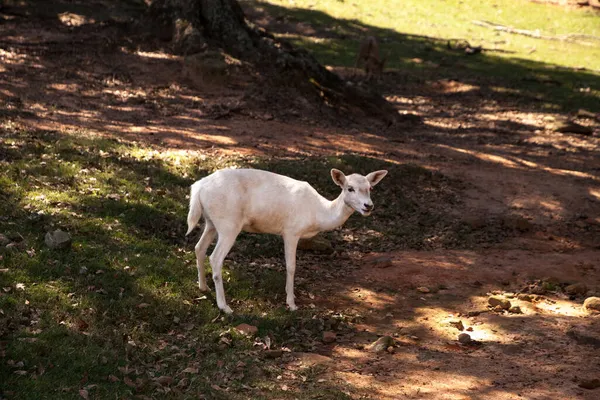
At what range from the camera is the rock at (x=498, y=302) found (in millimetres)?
10094

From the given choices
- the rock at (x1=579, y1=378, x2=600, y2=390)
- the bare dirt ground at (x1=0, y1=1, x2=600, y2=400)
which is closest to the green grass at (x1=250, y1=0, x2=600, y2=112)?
the bare dirt ground at (x1=0, y1=1, x2=600, y2=400)

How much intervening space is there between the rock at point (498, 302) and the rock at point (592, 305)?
1.03m

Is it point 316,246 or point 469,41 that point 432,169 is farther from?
point 469,41

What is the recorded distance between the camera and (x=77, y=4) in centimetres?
2388

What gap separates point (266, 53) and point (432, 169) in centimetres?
679

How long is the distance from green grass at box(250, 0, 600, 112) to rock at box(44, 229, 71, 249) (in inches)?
693

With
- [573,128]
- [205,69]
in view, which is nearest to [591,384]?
[205,69]

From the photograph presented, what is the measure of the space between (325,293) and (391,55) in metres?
20.1

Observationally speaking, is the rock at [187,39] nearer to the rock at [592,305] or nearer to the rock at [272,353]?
the rock at [592,305]

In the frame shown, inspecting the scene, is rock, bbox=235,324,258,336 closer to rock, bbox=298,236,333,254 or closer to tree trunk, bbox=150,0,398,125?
rock, bbox=298,236,333,254

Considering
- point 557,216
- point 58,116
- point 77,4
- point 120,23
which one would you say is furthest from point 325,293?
point 77,4

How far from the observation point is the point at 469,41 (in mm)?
32781

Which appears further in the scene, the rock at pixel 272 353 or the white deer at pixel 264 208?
the white deer at pixel 264 208

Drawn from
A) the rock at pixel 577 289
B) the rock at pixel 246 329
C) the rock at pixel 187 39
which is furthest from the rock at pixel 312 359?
the rock at pixel 187 39
